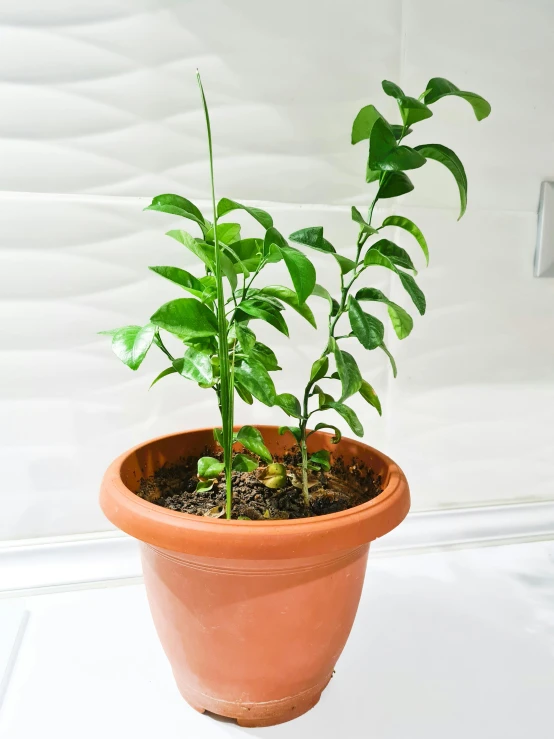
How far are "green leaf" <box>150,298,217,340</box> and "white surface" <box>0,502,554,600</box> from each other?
0.55 meters

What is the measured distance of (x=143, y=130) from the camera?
32.8 inches

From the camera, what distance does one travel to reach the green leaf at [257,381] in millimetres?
564

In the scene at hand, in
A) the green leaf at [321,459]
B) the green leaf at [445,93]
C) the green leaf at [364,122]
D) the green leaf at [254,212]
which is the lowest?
the green leaf at [321,459]

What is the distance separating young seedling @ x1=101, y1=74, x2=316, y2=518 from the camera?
499 millimetres

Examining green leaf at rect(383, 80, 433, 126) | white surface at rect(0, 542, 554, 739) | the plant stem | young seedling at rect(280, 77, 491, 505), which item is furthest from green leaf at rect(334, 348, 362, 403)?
white surface at rect(0, 542, 554, 739)

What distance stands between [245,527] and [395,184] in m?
0.40

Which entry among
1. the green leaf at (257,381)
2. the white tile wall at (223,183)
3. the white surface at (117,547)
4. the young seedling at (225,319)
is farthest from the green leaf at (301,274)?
the white surface at (117,547)

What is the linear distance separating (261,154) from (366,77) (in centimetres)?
23

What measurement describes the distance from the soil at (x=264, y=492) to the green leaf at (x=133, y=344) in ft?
0.76

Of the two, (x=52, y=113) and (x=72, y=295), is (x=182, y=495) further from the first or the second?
(x=52, y=113)

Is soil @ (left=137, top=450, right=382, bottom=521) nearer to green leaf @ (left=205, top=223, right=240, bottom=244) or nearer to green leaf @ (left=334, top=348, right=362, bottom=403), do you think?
green leaf @ (left=334, top=348, right=362, bottom=403)

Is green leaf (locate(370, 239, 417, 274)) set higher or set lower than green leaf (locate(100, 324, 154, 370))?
higher

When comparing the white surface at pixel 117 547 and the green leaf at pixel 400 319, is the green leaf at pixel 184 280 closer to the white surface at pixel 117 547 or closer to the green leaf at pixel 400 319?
the green leaf at pixel 400 319

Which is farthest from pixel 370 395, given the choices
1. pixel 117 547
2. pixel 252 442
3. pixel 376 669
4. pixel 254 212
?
pixel 117 547
